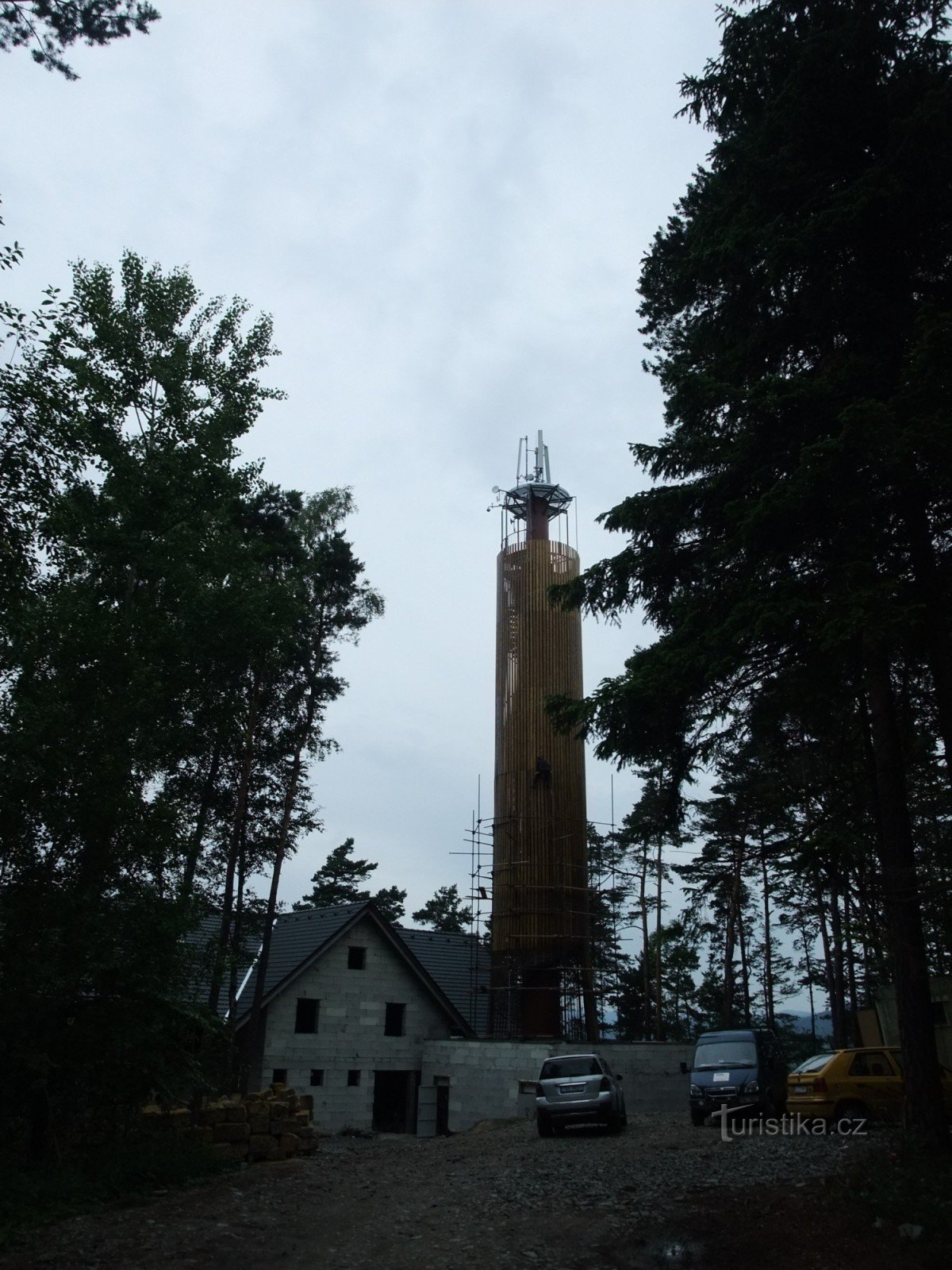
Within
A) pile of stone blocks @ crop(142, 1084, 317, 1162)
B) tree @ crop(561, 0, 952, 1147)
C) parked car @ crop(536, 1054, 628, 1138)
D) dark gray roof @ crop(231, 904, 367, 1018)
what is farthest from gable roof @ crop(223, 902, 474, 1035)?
tree @ crop(561, 0, 952, 1147)

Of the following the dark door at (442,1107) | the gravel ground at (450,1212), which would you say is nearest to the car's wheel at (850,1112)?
the gravel ground at (450,1212)

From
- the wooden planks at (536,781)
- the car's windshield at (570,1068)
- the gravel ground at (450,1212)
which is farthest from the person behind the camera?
the wooden planks at (536,781)

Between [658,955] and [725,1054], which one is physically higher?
[658,955]

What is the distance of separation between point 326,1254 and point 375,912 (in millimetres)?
21093

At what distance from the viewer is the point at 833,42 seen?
1110cm

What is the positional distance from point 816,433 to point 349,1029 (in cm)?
2284

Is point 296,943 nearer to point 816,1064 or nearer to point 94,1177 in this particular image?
point 816,1064

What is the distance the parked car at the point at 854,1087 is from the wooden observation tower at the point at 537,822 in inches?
501

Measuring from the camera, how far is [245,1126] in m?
→ 13.9

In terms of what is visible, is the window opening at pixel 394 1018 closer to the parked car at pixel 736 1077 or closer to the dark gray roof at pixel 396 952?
the dark gray roof at pixel 396 952

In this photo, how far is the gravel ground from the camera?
8234 mm

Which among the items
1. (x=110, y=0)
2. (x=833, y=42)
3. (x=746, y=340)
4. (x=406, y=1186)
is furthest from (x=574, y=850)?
(x=110, y=0)

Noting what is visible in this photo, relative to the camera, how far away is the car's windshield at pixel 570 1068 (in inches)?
686

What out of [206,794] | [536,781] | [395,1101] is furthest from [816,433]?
[395,1101]
